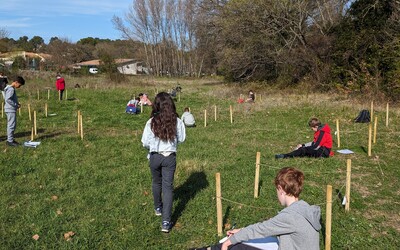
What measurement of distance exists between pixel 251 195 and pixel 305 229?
11.5 ft

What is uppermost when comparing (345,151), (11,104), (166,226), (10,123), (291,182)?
(11,104)

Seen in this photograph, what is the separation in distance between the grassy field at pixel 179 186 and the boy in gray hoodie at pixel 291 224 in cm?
185

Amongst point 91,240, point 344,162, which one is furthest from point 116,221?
point 344,162

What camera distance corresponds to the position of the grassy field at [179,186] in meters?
5.37

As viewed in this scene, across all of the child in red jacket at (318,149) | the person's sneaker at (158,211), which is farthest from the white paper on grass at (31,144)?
the child in red jacket at (318,149)

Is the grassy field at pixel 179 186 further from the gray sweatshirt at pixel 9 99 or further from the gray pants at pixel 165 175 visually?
the gray sweatshirt at pixel 9 99

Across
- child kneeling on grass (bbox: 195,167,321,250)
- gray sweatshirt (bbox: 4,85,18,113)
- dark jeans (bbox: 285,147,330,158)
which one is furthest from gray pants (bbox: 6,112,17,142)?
child kneeling on grass (bbox: 195,167,321,250)

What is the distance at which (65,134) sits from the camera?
1339 cm

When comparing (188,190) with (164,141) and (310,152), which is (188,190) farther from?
(310,152)

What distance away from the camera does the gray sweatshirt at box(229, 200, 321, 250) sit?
3.41 m

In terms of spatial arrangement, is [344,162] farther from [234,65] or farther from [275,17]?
[234,65]

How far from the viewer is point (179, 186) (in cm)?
741

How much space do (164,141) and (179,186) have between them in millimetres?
2455

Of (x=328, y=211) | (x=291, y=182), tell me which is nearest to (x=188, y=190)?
(x=328, y=211)
